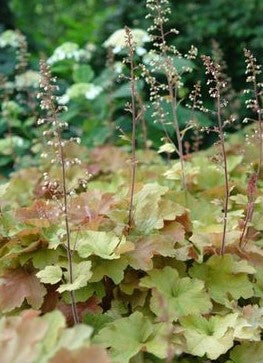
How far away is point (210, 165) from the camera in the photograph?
308 cm

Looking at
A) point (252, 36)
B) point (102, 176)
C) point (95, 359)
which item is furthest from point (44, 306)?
point (252, 36)

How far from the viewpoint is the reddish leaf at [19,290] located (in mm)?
1986

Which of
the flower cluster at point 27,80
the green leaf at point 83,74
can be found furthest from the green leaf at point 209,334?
the green leaf at point 83,74

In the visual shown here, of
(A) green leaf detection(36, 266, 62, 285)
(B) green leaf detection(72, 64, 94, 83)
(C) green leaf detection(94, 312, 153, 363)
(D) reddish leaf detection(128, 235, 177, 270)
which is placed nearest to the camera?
(C) green leaf detection(94, 312, 153, 363)

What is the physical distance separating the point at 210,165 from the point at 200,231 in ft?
2.50

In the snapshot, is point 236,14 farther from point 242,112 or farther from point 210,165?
point 210,165

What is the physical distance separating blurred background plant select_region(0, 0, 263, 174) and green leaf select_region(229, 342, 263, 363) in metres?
1.42

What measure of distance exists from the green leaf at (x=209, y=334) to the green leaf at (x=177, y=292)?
0.10 ft

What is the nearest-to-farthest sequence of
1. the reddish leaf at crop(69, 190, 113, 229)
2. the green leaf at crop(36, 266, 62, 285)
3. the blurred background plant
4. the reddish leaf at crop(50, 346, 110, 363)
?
the reddish leaf at crop(50, 346, 110, 363)
the green leaf at crop(36, 266, 62, 285)
the reddish leaf at crop(69, 190, 113, 229)
the blurred background plant

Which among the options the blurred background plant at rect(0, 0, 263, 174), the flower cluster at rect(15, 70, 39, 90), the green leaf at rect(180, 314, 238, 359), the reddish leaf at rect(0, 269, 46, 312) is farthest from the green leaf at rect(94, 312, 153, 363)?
the flower cluster at rect(15, 70, 39, 90)

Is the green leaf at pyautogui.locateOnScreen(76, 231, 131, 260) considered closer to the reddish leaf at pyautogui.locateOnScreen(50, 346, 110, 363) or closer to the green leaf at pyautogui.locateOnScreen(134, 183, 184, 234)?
the green leaf at pyautogui.locateOnScreen(134, 183, 184, 234)

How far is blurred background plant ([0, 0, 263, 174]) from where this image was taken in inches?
161

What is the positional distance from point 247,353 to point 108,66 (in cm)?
243

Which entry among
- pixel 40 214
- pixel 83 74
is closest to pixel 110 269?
pixel 40 214
